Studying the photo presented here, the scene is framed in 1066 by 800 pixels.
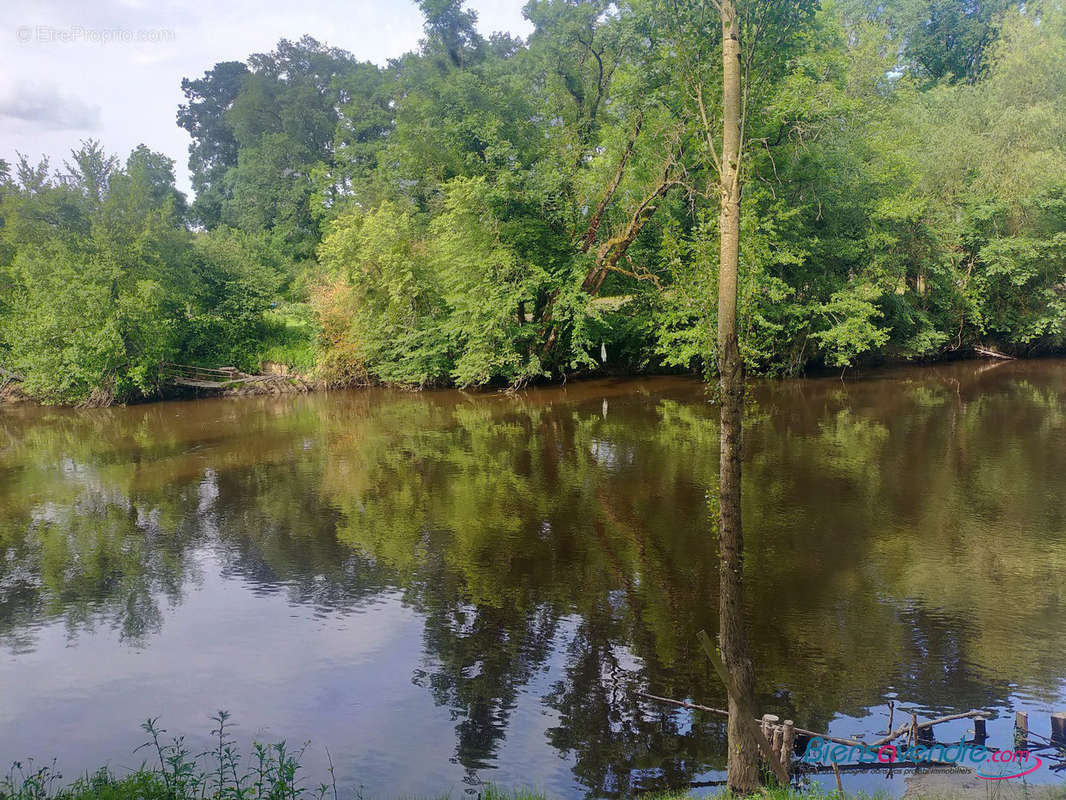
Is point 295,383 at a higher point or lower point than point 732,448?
lower

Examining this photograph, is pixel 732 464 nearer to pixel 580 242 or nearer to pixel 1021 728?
pixel 1021 728

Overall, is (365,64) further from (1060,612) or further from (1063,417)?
(1060,612)

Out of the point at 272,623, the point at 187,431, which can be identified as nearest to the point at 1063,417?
the point at 272,623

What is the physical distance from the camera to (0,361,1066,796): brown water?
814 cm

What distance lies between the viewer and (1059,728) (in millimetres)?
6922

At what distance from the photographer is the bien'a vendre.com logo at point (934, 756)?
22.1 feet

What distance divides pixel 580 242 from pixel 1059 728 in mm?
27131

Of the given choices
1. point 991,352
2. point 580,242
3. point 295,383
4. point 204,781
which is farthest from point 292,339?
point 991,352

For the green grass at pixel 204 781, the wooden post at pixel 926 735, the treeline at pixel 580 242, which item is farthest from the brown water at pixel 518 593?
the treeline at pixel 580 242

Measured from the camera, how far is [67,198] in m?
32.0

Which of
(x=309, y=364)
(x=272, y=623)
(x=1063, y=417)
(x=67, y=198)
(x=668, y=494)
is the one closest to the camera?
(x=272, y=623)

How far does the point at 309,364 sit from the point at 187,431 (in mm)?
10552

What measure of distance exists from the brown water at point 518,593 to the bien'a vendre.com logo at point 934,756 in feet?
1.75

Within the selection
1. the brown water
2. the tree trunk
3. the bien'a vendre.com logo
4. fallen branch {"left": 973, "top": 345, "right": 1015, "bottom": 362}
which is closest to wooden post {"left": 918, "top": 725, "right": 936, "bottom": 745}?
the bien'a vendre.com logo
